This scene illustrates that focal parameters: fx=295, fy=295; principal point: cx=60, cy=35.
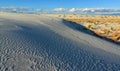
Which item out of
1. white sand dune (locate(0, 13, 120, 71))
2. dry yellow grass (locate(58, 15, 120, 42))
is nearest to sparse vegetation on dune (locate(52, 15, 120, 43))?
dry yellow grass (locate(58, 15, 120, 42))

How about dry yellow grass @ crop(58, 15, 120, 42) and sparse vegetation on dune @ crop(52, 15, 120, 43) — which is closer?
sparse vegetation on dune @ crop(52, 15, 120, 43)

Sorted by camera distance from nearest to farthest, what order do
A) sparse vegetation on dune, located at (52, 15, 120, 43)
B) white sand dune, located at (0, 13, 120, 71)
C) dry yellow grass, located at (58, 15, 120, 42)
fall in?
white sand dune, located at (0, 13, 120, 71)
sparse vegetation on dune, located at (52, 15, 120, 43)
dry yellow grass, located at (58, 15, 120, 42)

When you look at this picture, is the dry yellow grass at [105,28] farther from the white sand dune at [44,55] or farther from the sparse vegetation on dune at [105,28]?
the white sand dune at [44,55]

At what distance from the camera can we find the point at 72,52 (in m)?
12.7

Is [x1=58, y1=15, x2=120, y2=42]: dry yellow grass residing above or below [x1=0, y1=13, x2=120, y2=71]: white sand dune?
below

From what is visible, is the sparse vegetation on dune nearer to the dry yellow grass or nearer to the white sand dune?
the dry yellow grass

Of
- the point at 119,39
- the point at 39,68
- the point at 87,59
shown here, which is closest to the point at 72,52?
the point at 87,59

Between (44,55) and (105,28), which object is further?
(105,28)

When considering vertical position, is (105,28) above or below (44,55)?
below

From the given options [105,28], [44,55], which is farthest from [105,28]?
[44,55]

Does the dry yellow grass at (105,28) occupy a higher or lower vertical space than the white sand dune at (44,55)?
lower

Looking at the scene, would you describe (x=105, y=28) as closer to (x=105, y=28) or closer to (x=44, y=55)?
(x=105, y=28)

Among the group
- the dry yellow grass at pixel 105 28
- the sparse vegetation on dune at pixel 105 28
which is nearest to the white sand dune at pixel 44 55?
the sparse vegetation on dune at pixel 105 28

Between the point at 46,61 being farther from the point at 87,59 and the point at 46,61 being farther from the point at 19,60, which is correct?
the point at 87,59
